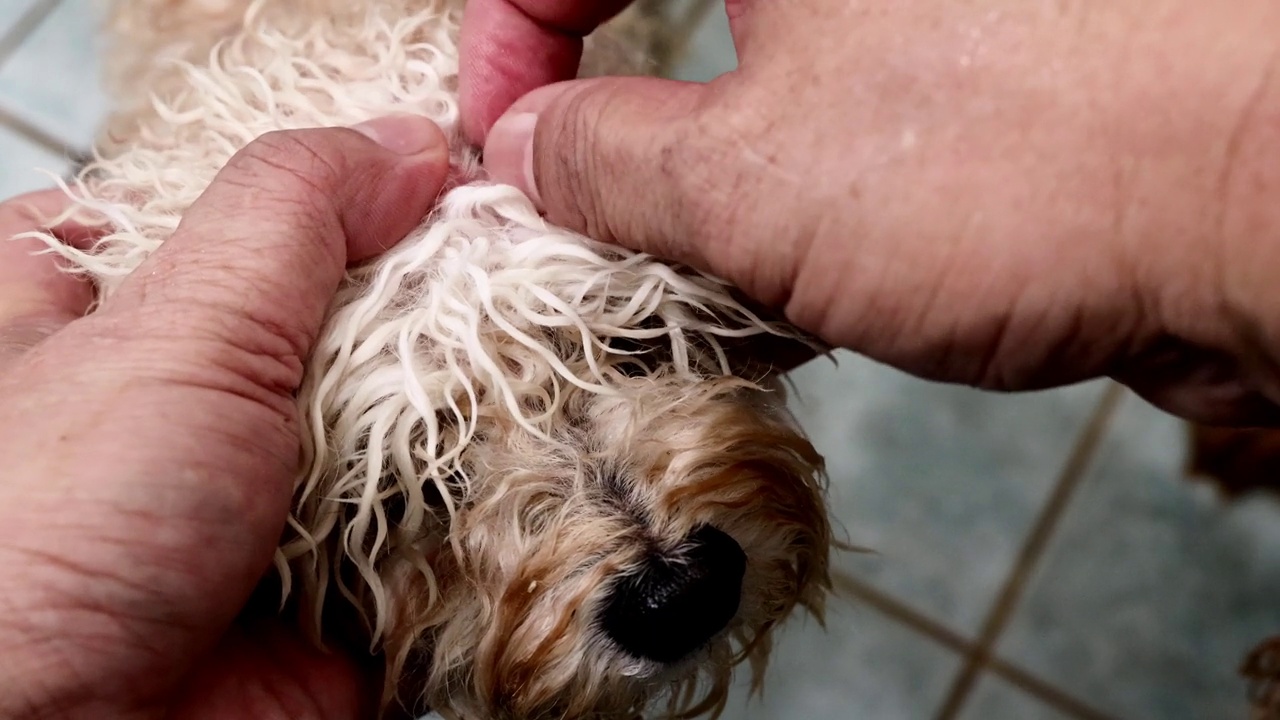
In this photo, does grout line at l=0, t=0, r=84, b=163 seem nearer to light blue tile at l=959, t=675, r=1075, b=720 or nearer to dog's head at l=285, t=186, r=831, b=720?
dog's head at l=285, t=186, r=831, b=720

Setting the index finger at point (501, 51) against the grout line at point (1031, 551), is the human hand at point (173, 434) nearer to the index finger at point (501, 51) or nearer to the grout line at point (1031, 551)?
the index finger at point (501, 51)

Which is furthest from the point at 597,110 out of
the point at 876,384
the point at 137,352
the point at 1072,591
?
the point at 1072,591

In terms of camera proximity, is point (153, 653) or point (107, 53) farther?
point (107, 53)

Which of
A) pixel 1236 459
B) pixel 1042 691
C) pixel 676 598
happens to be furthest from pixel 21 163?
pixel 1236 459

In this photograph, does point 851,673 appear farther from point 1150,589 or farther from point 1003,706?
point 1150,589

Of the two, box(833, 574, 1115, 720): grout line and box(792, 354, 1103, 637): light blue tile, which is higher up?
box(792, 354, 1103, 637): light blue tile

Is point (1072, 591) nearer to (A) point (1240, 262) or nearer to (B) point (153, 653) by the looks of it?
(A) point (1240, 262)

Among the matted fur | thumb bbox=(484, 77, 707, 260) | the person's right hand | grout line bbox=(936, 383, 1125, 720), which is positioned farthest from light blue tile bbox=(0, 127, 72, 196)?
grout line bbox=(936, 383, 1125, 720)
